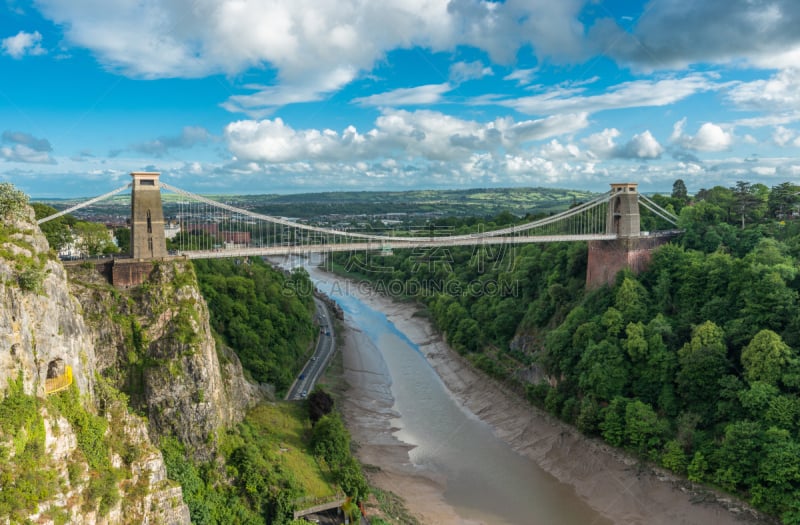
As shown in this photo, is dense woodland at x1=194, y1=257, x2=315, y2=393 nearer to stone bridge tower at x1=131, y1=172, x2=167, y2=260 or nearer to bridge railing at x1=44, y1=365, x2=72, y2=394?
stone bridge tower at x1=131, y1=172, x2=167, y2=260

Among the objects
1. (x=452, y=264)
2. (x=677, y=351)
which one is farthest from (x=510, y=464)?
(x=452, y=264)

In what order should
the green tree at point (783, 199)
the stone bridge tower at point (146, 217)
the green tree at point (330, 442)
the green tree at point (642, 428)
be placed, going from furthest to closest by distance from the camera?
1. the green tree at point (783, 199)
2. the green tree at point (642, 428)
3. the green tree at point (330, 442)
4. the stone bridge tower at point (146, 217)

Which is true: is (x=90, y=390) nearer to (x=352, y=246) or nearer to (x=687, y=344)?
(x=352, y=246)

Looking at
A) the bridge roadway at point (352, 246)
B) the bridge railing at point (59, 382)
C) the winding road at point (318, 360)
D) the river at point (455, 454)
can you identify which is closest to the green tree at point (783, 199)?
the bridge roadway at point (352, 246)

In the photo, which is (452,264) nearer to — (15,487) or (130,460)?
(130,460)

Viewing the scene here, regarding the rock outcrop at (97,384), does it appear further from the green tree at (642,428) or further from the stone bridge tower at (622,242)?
the stone bridge tower at (622,242)

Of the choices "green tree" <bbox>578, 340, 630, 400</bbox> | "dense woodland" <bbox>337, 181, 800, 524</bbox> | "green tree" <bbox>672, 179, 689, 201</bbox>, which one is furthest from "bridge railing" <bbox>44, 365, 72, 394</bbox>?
"green tree" <bbox>672, 179, 689, 201</bbox>
